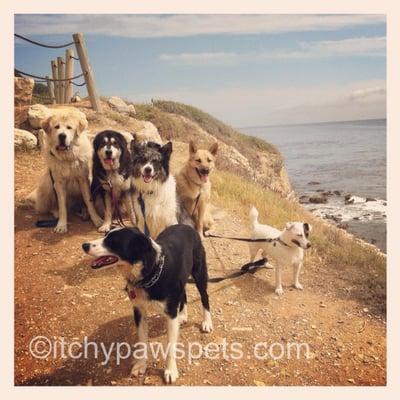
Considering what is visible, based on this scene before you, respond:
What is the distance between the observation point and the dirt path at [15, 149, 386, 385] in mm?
3900

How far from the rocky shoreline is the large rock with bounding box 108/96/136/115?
116 inches

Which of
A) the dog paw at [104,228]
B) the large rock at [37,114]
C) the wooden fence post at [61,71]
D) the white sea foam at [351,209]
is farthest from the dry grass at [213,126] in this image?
the dog paw at [104,228]

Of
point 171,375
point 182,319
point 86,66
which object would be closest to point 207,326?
point 182,319

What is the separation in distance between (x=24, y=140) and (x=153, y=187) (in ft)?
6.15

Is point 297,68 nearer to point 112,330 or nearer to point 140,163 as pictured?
point 140,163

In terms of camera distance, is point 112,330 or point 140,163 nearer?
point 112,330

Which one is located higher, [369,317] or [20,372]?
[369,317]

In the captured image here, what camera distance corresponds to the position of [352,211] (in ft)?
15.5

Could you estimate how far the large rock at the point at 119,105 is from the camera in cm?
567

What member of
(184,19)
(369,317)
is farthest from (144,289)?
(184,19)

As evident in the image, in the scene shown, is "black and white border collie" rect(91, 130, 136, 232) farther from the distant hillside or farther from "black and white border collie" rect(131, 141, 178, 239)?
the distant hillside

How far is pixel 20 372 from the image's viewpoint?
3.94 meters

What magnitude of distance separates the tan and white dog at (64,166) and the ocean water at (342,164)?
2339mm

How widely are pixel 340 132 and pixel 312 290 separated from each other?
2026 mm
